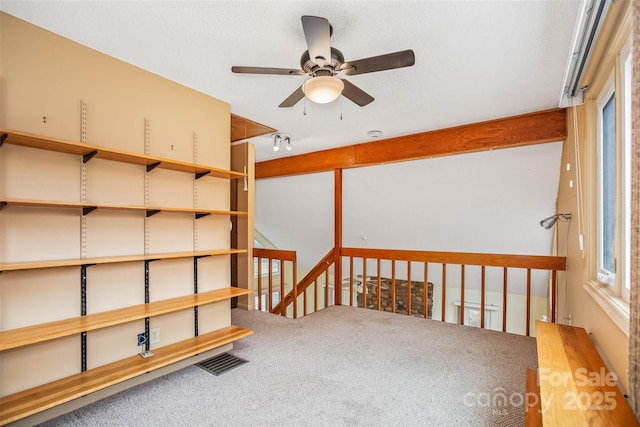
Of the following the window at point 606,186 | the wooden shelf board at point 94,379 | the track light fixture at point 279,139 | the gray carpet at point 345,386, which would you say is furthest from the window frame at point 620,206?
the track light fixture at point 279,139

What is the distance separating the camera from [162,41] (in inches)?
80.5

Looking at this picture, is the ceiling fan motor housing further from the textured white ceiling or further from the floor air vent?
the floor air vent

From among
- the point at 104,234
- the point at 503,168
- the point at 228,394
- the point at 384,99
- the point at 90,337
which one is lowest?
the point at 228,394

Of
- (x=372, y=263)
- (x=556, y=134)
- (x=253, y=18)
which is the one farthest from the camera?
(x=372, y=263)

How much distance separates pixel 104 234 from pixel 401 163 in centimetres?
353

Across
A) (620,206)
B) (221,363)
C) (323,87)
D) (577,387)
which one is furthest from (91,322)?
(620,206)

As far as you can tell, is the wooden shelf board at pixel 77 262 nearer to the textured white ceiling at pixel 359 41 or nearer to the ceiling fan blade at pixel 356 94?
the textured white ceiling at pixel 359 41

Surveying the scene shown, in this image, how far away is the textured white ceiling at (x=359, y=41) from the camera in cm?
172

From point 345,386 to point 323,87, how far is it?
199cm

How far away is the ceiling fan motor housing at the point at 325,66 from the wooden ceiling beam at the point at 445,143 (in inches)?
89.6

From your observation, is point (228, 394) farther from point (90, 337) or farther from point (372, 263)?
point (372, 263)

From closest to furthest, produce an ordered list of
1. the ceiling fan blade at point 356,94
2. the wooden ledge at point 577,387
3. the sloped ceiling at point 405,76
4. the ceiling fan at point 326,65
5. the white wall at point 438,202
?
1. the wooden ledge at point 577,387
2. the ceiling fan at point 326,65
3. the sloped ceiling at point 405,76
4. the ceiling fan blade at point 356,94
5. the white wall at point 438,202

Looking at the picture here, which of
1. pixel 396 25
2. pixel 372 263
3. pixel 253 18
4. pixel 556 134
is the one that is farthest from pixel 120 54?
pixel 372 263

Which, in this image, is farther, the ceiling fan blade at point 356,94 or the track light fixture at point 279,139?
the track light fixture at point 279,139
